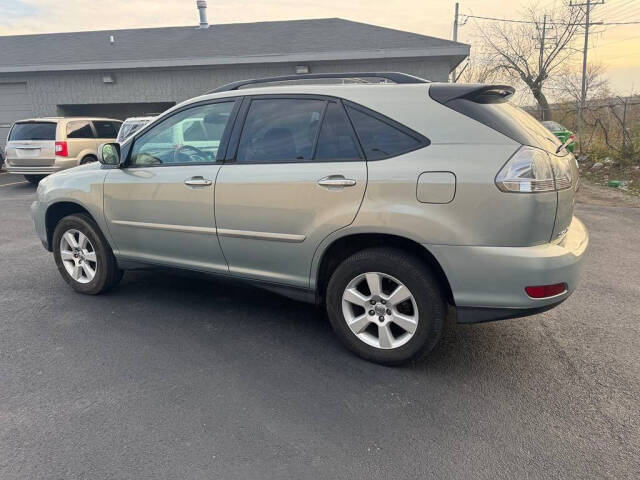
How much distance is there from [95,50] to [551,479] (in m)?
18.5

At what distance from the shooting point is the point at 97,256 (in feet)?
14.1

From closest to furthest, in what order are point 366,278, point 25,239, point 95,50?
point 366,278, point 25,239, point 95,50

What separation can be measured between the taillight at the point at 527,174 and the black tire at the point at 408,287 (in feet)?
2.30

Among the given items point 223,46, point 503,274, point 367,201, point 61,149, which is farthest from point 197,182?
point 223,46

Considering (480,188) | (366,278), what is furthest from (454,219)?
(366,278)

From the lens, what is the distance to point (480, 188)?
2.63m

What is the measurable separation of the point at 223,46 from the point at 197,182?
13241mm

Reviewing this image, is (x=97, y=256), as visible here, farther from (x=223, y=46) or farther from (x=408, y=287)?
(x=223, y=46)

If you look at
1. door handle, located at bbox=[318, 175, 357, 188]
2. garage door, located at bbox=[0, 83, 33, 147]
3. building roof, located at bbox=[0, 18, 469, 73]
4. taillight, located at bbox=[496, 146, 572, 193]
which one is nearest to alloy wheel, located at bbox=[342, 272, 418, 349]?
door handle, located at bbox=[318, 175, 357, 188]

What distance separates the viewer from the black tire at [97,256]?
14.0ft

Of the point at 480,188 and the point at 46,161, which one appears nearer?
the point at 480,188

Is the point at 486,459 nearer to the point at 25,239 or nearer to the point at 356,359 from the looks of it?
the point at 356,359

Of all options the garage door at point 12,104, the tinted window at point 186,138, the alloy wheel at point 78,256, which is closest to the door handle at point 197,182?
the tinted window at point 186,138

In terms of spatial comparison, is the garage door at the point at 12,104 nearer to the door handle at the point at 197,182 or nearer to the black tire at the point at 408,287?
the door handle at the point at 197,182
